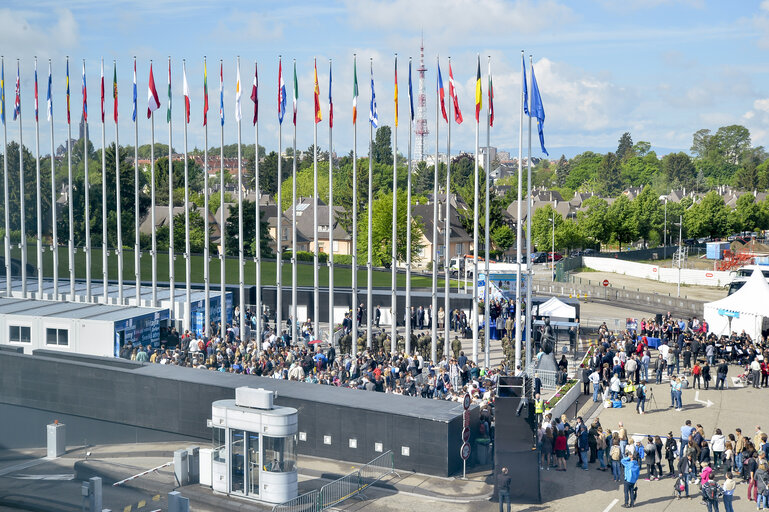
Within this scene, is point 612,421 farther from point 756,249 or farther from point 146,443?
point 756,249

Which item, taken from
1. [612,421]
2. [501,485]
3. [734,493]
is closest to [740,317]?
[612,421]

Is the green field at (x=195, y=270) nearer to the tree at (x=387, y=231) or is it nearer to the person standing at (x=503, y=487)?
the tree at (x=387, y=231)

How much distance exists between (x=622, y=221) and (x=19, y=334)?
7602 centimetres

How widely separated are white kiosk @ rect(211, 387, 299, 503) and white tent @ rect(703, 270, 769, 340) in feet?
79.8

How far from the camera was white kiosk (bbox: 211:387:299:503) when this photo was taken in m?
18.2

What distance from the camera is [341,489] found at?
61.6ft

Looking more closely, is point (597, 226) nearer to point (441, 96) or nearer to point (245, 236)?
point (245, 236)

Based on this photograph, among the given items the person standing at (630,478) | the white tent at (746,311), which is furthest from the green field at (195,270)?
the person standing at (630,478)

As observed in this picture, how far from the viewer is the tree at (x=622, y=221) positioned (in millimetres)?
95250

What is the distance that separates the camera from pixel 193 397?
22.5 metres

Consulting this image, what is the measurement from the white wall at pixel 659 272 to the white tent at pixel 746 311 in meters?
34.4

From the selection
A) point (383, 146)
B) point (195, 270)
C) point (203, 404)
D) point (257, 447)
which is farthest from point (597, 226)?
point (383, 146)

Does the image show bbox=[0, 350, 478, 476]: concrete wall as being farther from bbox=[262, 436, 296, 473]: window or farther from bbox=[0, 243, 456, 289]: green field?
bbox=[0, 243, 456, 289]: green field

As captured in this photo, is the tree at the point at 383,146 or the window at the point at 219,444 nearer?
the window at the point at 219,444
